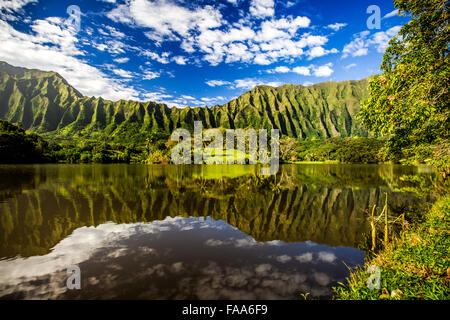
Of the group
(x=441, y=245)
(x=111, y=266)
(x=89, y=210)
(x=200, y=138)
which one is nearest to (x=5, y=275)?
(x=111, y=266)

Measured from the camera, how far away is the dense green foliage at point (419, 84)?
37.9 ft

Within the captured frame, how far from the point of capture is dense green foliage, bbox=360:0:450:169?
455 inches

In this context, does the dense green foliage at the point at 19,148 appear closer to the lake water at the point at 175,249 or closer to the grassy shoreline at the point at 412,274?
the lake water at the point at 175,249

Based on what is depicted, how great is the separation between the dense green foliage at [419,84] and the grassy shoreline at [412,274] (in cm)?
640

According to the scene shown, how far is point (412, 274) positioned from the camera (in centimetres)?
754

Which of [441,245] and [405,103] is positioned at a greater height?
[405,103]

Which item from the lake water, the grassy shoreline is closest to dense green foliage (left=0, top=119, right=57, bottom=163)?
the lake water

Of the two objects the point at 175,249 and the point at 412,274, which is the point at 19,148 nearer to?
the point at 175,249

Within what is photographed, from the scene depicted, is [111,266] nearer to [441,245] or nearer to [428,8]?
[441,245]

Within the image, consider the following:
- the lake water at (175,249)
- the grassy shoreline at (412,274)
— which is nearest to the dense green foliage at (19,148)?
the lake water at (175,249)

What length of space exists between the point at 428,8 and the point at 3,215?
35355mm

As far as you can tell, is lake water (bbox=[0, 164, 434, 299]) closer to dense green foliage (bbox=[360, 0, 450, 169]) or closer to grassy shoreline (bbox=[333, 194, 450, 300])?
grassy shoreline (bbox=[333, 194, 450, 300])

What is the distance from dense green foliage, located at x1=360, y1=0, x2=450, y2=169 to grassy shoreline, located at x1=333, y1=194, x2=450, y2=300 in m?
6.40

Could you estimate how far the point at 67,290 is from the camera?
773 centimetres
